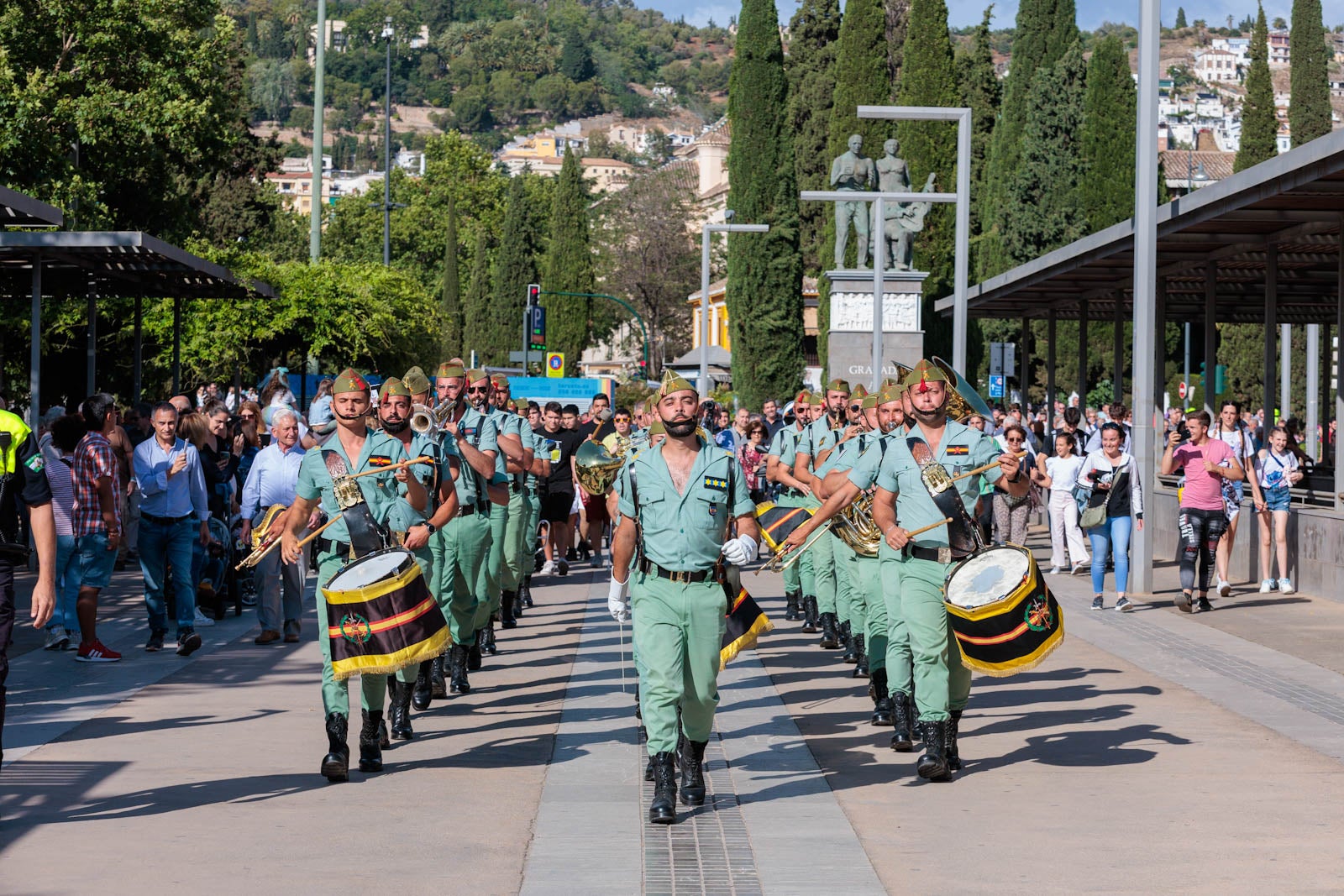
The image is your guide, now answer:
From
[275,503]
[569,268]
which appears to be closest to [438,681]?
[275,503]

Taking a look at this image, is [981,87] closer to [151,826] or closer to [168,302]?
[168,302]

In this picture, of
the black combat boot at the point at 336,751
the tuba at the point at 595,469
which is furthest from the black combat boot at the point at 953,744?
the tuba at the point at 595,469

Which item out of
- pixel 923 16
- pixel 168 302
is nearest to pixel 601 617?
pixel 168 302

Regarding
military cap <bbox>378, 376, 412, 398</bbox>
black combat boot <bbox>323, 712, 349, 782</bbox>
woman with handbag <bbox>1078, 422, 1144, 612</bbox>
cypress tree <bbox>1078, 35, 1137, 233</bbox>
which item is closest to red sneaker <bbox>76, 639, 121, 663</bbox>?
military cap <bbox>378, 376, 412, 398</bbox>

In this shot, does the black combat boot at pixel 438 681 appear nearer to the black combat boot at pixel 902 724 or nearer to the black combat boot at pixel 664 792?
the black combat boot at pixel 902 724

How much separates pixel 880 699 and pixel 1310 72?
69897mm

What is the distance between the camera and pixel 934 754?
891 cm

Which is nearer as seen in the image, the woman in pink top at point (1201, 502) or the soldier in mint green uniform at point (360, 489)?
the soldier in mint green uniform at point (360, 489)

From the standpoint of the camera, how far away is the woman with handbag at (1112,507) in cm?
1764

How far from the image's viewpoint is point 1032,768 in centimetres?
941

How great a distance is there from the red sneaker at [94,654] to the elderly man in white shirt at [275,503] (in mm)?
1570

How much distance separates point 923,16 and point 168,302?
3306 centimetres

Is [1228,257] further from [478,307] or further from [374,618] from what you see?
[478,307]

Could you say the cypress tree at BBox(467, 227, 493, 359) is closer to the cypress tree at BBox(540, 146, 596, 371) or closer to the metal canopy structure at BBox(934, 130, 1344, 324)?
the cypress tree at BBox(540, 146, 596, 371)
